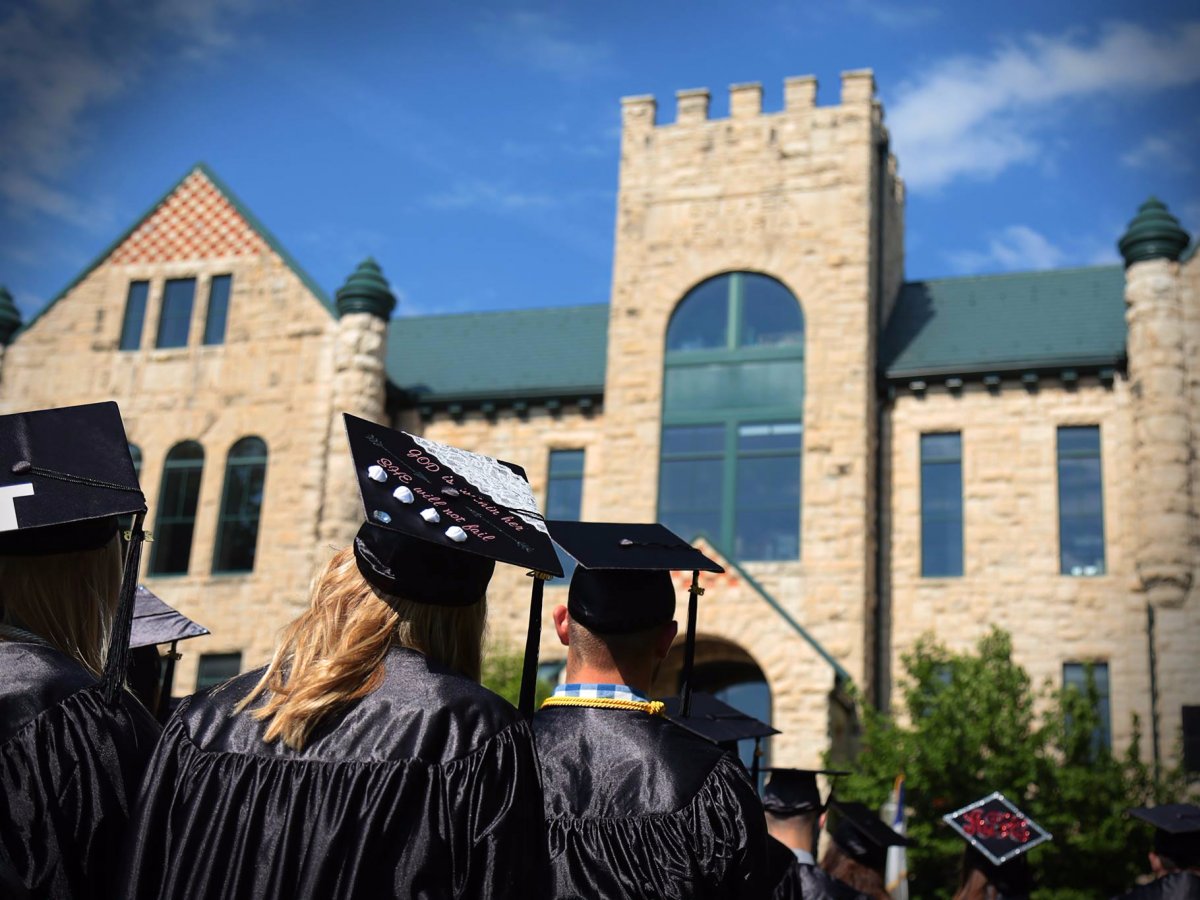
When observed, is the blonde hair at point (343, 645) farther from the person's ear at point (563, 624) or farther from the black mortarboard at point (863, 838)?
the black mortarboard at point (863, 838)

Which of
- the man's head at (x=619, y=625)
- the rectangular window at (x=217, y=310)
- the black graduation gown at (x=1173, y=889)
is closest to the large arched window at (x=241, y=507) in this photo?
the rectangular window at (x=217, y=310)

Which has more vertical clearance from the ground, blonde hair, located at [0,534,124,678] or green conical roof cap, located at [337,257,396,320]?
green conical roof cap, located at [337,257,396,320]

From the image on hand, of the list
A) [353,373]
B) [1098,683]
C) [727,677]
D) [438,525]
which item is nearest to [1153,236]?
[1098,683]

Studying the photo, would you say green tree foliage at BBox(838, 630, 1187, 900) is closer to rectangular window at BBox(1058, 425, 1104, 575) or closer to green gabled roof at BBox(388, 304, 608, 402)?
rectangular window at BBox(1058, 425, 1104, 575)

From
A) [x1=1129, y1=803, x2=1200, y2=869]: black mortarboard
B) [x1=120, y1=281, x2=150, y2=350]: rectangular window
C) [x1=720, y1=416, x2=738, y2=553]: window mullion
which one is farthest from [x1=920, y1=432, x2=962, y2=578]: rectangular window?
[x1=1129, y1=803, x2=1200, y2=869]: black mortarboard

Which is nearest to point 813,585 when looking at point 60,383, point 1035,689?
point 1035,689

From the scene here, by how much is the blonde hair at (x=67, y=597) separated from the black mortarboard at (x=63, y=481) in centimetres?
4

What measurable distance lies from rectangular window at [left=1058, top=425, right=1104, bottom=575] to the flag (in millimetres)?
5528

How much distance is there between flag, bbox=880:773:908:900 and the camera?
1423cm

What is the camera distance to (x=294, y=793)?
3107 millimetres

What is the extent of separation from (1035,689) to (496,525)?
18068 millimetres

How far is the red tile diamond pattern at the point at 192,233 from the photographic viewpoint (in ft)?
81.6

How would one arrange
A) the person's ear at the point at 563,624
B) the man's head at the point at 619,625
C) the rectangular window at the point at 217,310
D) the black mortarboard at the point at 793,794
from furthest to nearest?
the rectangular window at the point at 217,310
the black mortarboard at the point at 793,794
the person's ear at the point at 563,624
the man's head at the point at 619,625

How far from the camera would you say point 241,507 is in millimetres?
23359
